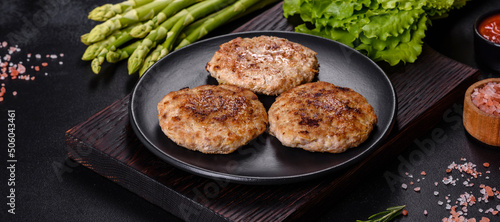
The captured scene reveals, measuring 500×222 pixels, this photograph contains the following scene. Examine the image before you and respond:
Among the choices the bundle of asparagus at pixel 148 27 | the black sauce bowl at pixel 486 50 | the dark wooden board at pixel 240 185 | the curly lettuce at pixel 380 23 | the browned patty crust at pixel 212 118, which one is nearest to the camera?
the dark wooden board at pixel 240 185

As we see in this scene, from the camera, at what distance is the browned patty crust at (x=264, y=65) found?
14.9 feet

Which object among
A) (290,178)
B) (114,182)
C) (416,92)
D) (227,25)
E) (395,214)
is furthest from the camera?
(227,25)

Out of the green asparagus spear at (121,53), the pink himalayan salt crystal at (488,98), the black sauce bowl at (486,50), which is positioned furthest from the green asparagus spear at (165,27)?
the pink himalayan salt crystal at (488,98)

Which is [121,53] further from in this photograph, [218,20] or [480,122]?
[480,122]

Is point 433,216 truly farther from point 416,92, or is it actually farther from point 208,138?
point 208,138

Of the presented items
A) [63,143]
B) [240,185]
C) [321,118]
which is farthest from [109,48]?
[321,118]

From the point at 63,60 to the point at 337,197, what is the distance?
9.75ft

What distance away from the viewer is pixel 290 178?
12.7ft

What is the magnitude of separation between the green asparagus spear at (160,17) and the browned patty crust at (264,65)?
110 centimetres

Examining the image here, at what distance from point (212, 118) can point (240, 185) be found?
0.49 meters

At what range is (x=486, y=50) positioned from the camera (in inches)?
208

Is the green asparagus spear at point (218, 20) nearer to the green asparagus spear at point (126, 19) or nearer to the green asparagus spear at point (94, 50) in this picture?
the green asparagus spear at point (126, 19)

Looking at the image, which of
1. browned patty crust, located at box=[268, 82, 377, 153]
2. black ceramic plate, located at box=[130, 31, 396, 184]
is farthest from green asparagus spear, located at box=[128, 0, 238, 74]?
browned patty crust, located at box=[268, 82, 377, 153]

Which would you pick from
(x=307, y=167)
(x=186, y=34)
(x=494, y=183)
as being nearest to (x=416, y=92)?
(x=494, y=183)
